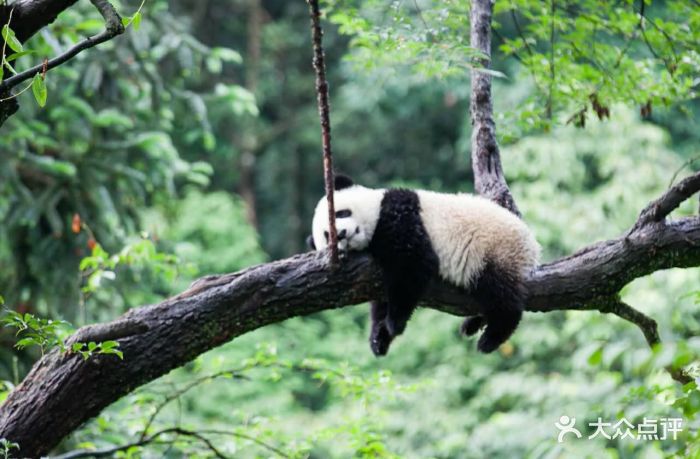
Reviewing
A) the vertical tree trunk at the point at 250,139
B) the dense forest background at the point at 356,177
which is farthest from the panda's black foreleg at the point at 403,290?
the vertical tree trunk at the point at 250,139

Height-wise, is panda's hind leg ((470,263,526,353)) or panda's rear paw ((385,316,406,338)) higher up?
panda's hind leg ((470,263,526,353))

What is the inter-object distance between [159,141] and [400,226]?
9.81 ft

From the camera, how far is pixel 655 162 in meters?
9.77

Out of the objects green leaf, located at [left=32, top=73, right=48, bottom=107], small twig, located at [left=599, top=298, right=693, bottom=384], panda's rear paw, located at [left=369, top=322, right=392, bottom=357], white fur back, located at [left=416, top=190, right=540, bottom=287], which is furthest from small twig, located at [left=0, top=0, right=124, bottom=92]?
small twig, located at [left=599, top=298, right=693, bottom=384]

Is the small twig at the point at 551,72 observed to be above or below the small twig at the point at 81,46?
below

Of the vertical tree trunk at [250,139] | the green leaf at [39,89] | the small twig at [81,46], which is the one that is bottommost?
the vertical tree trunk at [250,139]

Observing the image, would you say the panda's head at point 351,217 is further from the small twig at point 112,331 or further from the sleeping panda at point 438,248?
the small twig at point 112,331

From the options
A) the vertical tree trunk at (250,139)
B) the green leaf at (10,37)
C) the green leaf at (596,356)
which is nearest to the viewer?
the green leaf at (596,356)

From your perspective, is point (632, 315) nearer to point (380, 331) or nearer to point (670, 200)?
point (670, 200)

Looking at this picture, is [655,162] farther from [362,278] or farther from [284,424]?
[362,278]

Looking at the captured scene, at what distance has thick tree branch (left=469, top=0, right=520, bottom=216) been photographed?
4.20 metres

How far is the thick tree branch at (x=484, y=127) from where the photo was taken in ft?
13.8

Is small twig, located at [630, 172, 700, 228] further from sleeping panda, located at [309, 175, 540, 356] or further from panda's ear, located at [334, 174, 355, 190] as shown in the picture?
panda's ear, located at [334, 174, 355, 190]

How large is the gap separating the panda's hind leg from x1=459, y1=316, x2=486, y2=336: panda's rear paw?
0.31 m
